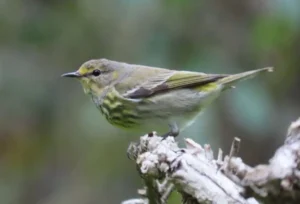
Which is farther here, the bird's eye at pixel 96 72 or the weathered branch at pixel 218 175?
the bird's eye at pixel 96 72

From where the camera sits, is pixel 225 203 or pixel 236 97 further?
pixel 236 97

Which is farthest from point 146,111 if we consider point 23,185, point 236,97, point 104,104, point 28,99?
point 23,185

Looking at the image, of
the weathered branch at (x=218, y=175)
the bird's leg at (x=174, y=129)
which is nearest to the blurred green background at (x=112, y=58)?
the bird's leg at (x=174, y=129)

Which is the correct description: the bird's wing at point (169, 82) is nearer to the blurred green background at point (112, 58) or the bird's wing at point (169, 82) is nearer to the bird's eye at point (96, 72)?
the blurred green background at point (112, 58)

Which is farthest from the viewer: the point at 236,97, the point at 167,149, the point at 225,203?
the point at 236,97

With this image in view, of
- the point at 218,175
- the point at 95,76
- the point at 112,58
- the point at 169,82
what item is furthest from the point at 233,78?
the point at 218,175

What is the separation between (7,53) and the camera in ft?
18.9

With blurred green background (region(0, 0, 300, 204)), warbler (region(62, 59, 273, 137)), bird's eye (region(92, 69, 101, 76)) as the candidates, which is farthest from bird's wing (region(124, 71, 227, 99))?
bird's eye (region(92, 69, 101, 76))

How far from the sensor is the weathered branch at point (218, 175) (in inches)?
85.0

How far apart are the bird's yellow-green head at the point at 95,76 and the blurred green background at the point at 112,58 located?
10.8 inches

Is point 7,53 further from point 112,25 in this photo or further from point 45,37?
point 112,25

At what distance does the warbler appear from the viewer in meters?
4.46

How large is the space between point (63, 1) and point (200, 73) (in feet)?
4.75

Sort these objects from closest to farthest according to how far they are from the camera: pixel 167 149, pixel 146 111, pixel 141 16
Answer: pixel 167 149, pixel 146 111, pixel 141 16
